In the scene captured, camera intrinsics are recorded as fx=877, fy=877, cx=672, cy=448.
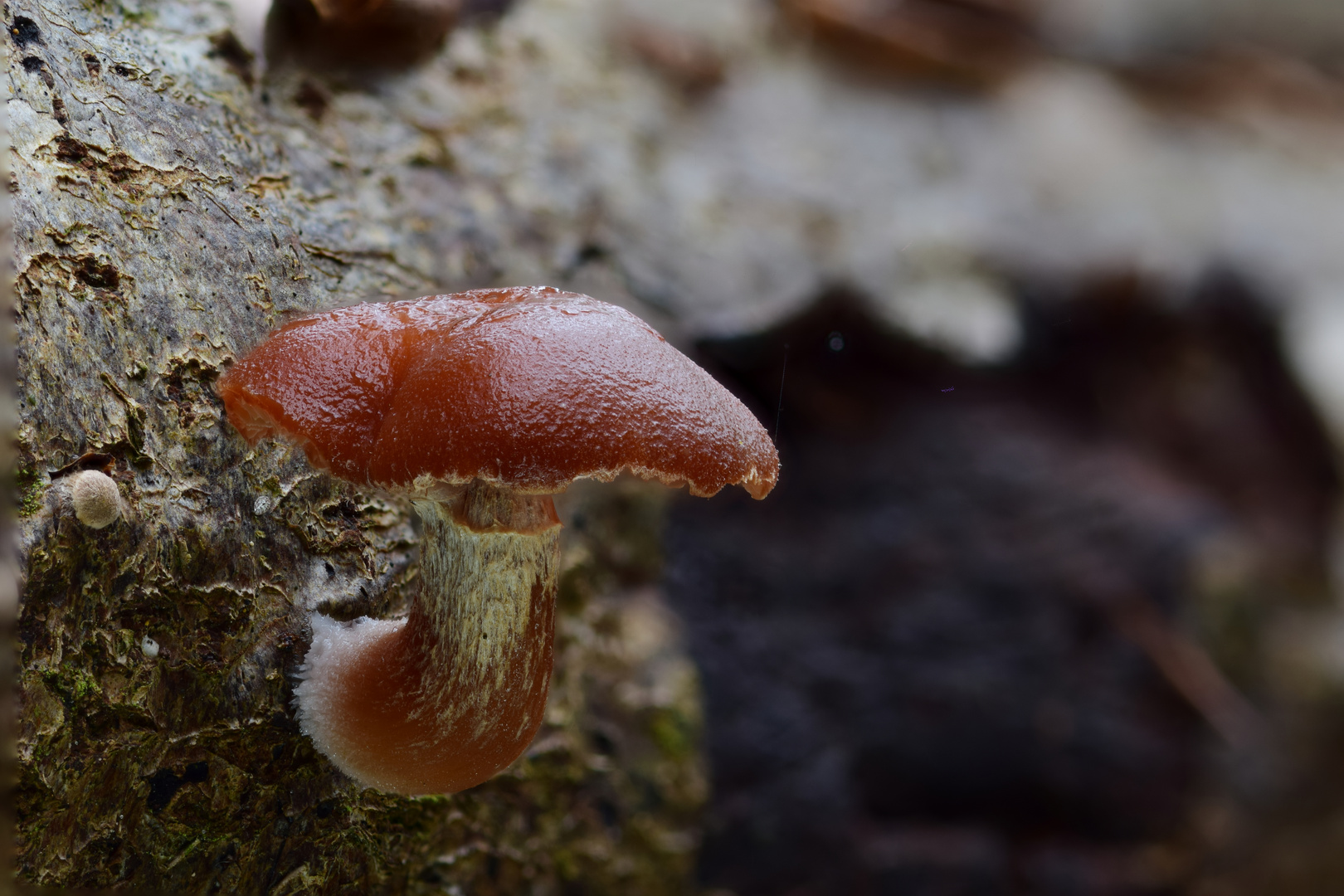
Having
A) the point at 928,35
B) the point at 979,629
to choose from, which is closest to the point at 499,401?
the point at 979,629

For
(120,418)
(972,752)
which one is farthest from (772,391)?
(120,418)

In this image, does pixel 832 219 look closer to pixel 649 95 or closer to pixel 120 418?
pixel 649 95

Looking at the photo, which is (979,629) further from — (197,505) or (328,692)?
(197,505)

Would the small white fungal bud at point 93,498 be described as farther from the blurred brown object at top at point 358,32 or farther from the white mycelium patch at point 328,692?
the blurred brown object at top at point 358,32

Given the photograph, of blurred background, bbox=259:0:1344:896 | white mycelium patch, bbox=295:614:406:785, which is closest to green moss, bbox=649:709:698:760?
blurred background, bbox=259:0:1344:896

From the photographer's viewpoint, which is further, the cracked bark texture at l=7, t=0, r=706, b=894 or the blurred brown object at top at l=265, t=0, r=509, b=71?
the blurred brown object at top at l=265, t=0, r=509, b=71

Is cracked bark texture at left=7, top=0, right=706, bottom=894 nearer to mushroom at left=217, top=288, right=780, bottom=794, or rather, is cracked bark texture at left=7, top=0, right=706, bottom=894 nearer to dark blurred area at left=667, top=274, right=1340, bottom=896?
mushroom at left=217, top=288, right=780, bottom=794
